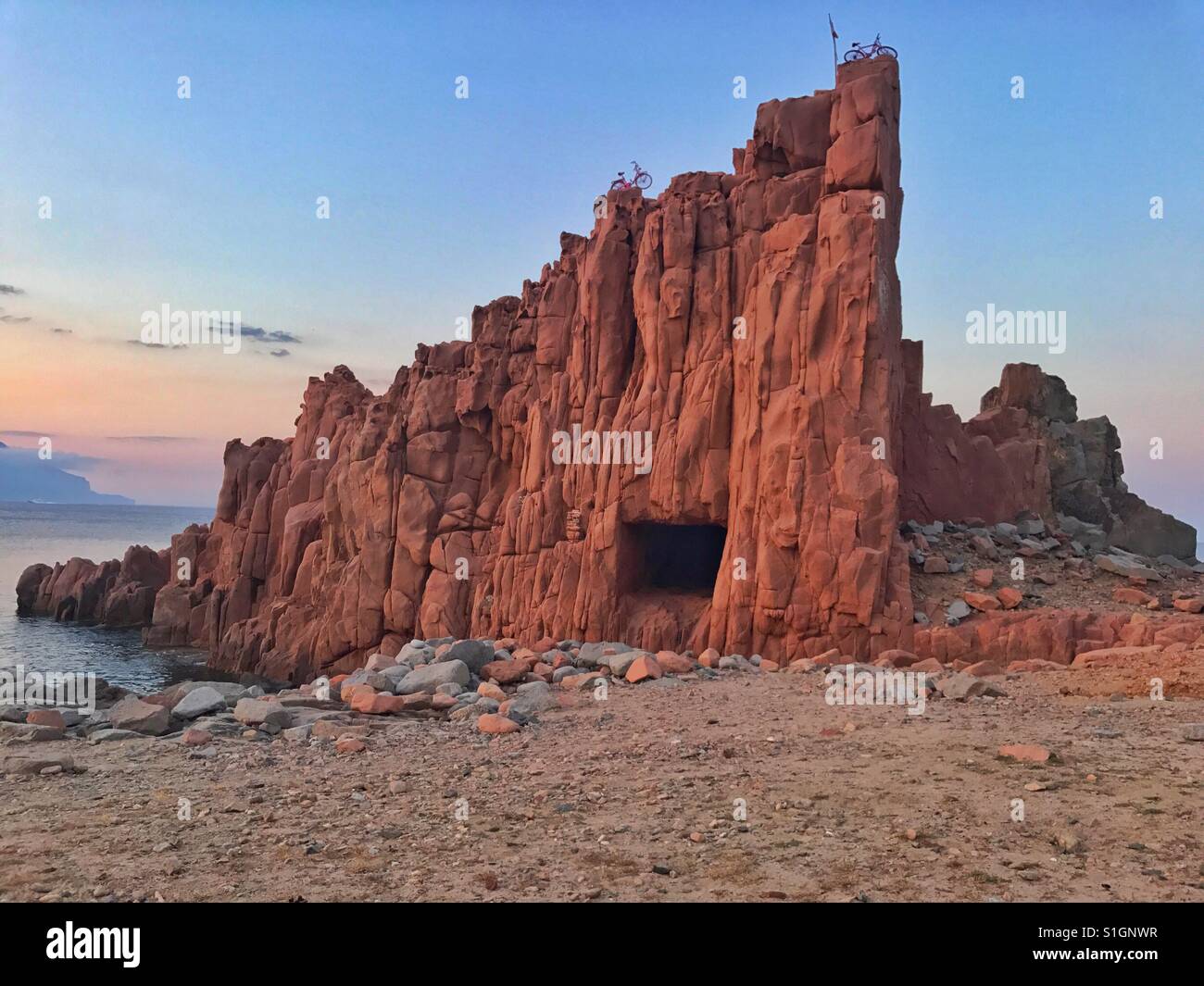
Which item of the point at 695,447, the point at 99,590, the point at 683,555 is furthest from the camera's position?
the point at 99,590

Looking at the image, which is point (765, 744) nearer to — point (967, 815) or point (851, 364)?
point (967, 815)

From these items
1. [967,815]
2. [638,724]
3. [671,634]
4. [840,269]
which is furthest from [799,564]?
[967,815]

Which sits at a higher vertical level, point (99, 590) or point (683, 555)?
point (683, 555)

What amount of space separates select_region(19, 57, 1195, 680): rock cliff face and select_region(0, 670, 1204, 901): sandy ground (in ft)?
37.7

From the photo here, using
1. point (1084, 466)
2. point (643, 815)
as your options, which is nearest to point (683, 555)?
point (1084, 466)

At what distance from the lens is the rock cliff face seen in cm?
2359

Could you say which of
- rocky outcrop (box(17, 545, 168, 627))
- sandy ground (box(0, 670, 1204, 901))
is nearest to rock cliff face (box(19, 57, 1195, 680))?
sandy ground (box(0, 670, 1204, 901))

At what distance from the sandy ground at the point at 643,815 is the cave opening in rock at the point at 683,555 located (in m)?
19.1

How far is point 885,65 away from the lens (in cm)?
2489

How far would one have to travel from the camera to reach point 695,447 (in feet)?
88.5

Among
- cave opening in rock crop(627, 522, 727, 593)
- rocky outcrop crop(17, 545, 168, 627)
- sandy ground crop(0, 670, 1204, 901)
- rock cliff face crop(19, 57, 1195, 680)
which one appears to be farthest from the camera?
rocky outcrop crop(17, 545, 168, 627)

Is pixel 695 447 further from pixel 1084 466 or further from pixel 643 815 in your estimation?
pixel 643 815

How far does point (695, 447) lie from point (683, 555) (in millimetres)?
7376

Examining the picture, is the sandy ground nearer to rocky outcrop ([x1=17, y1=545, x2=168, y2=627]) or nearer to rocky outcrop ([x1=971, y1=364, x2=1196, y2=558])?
rocky outcrop ([x1=971, y1=364, x2=1196, y2=558])
